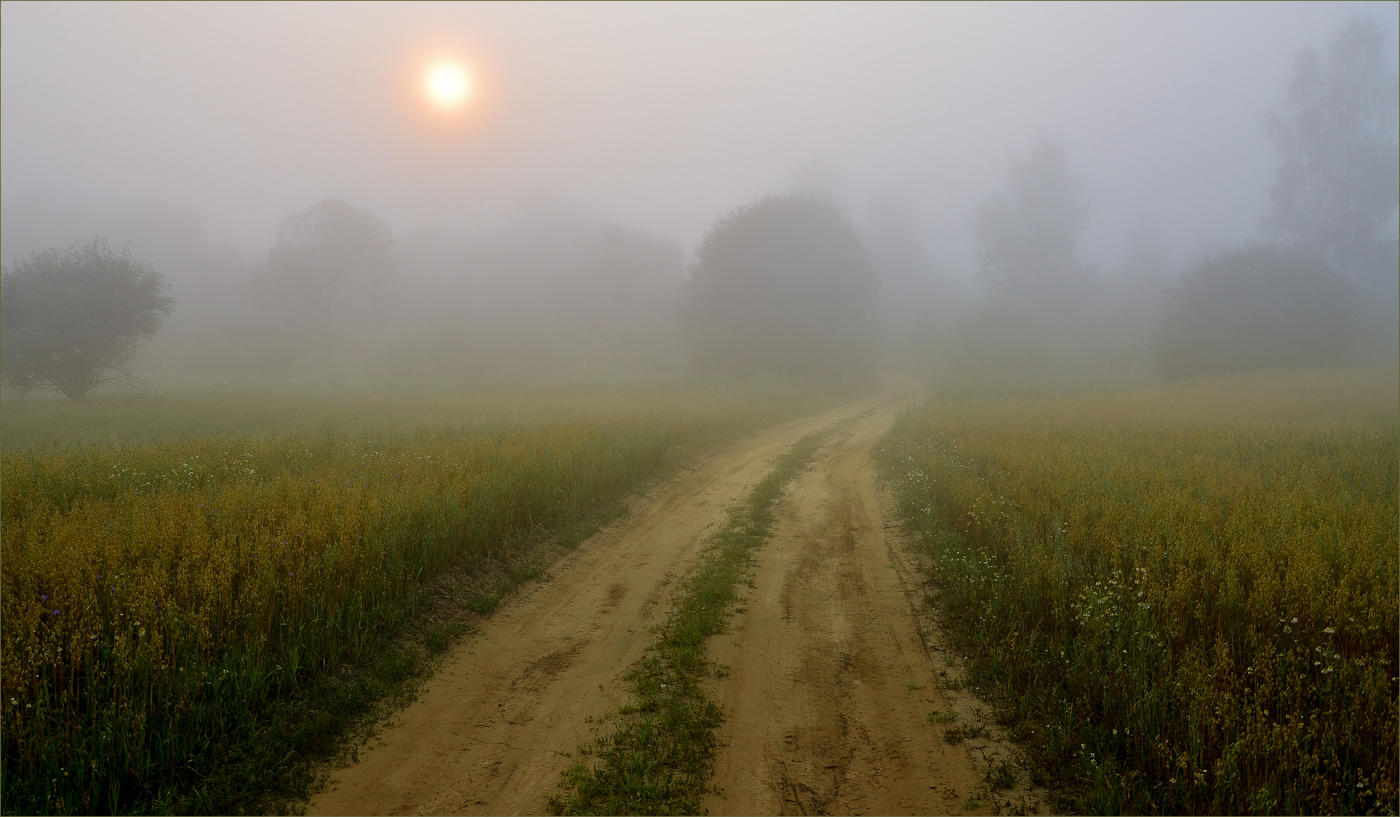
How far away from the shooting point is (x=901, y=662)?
5.90 metres

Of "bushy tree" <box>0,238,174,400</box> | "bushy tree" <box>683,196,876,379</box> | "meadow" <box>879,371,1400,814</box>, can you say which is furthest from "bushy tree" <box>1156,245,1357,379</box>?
"bushy tree" <box>0,238,174,400</box>

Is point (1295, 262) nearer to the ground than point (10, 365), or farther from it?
farther from it

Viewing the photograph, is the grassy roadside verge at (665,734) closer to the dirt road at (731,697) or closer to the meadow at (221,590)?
the dirt road at (731,697)

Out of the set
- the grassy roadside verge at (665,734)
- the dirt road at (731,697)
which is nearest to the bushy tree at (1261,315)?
the dirt road at (731,697)

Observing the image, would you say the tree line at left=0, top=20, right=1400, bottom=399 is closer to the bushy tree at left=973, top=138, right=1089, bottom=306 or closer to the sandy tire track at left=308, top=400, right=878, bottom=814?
the bushy tree at left=973, top=138, right=1089, bottom=306

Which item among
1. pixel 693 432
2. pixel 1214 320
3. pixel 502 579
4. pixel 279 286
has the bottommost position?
pixel 502 579

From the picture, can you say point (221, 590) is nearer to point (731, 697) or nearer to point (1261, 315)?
point (731, 697)

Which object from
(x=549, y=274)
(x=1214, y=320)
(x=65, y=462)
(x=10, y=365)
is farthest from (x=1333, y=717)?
(x=549, y=274)

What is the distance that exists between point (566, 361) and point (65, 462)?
44.9 metres

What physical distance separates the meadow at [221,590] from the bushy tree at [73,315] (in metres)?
24.2

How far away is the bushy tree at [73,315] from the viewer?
26562 millimetres

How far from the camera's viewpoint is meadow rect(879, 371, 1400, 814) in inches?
150

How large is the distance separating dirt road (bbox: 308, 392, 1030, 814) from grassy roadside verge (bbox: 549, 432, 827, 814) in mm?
155

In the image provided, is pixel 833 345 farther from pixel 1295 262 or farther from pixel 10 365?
pixel 10 365
